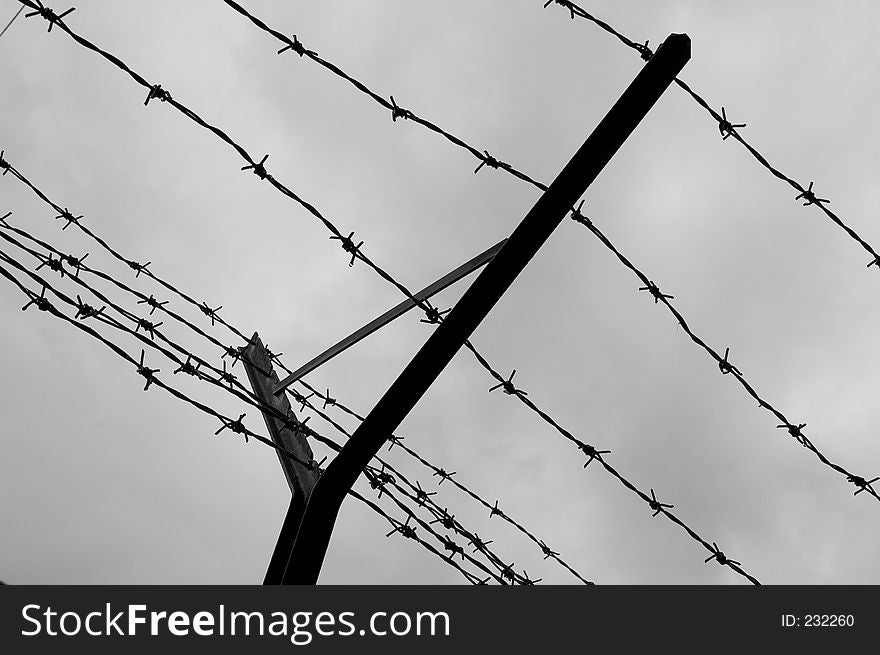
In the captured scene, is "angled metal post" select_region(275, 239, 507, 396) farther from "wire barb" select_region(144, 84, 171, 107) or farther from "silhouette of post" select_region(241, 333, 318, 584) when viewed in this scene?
"wire barb" select_region(144, 84, 171, 107)

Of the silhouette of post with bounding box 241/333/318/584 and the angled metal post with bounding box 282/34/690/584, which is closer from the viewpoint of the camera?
the angled metal post with bounding box 282/34/690/584

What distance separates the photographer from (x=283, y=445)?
9.71 ft

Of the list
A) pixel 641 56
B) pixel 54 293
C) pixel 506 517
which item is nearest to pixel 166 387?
pixel 54 293

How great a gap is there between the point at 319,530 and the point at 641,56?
1.52 metres

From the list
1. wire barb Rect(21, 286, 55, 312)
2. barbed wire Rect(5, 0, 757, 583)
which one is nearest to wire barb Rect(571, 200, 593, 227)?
barbed wire Rect(5, 0, 757, 583)

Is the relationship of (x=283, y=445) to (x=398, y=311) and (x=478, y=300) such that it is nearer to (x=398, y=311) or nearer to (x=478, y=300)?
(x=398, y=311)

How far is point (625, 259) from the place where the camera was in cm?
271

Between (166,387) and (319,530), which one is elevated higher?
(166,387)

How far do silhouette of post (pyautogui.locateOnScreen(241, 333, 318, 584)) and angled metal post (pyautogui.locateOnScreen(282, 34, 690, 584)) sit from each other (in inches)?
11.5

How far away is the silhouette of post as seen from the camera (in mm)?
2684

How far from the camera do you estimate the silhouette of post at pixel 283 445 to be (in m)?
2.68

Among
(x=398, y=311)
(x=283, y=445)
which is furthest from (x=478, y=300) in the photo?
(x=283, y=445)

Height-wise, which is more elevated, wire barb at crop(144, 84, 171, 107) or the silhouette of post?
wire barb at crop(144, 84, 171, 107)

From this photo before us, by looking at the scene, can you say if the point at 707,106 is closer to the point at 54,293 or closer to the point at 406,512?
the point at 406,512
